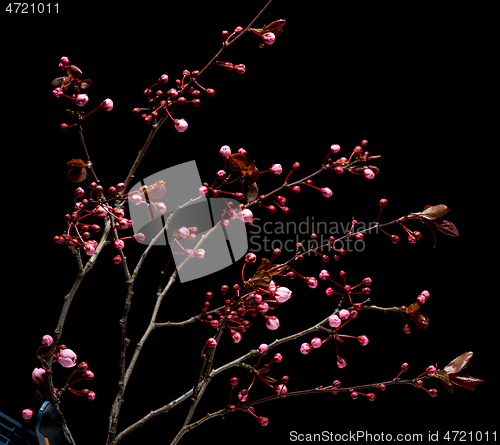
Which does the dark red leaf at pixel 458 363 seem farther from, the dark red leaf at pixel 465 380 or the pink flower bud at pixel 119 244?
the pink flower bud at pixel 119 244

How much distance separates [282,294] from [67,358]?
2.07ft

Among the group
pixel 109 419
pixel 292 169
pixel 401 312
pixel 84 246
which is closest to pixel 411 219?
pixel 401 312

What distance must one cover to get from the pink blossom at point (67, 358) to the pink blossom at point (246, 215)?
0.62m

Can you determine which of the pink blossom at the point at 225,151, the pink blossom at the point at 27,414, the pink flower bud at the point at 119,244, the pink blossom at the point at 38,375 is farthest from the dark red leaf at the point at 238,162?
the pink blossom at the point at 27,414

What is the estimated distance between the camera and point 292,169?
1753 mm

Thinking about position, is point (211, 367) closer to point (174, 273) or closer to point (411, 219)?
point (174, 273)

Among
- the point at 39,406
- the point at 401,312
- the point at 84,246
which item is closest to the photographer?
the point at 84,246

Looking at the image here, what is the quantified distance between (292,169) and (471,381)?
86 centimetres

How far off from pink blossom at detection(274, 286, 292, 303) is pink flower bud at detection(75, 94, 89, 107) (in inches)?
31.0

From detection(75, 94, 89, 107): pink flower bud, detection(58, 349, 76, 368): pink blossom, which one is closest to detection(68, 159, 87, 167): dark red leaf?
detection(75, 94, 89, 107): pink flower bud

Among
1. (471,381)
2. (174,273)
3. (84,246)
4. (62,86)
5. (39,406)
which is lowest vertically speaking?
(471,381)

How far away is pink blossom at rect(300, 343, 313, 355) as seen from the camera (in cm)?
175

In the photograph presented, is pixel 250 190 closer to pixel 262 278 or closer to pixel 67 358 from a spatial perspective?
pixel 262 278

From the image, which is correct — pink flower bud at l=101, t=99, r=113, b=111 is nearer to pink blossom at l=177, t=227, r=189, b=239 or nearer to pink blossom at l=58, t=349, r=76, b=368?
pink blossom at l=177, t=227, r=189, b=239
